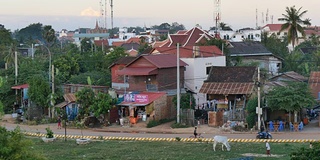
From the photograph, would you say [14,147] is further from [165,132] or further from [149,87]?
[149,87]

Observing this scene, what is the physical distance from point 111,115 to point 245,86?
11.7 metres

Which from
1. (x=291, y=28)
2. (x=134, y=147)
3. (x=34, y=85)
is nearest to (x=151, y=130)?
(x=134, y=147)

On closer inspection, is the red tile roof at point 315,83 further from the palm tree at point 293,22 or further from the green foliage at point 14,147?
the green foliage at point 14,147

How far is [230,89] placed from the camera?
43.4 meters

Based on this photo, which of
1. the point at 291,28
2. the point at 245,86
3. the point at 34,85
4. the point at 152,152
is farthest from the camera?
the point at 291,28

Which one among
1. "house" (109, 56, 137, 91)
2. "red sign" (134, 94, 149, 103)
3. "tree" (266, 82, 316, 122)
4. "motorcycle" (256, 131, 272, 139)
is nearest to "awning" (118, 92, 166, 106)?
"red sign" (134, 94, 149, 103)

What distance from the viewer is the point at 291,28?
62.0 metres

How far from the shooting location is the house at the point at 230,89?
42.6 m

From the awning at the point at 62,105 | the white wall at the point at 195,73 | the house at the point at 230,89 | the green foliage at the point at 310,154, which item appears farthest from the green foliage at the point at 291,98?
the green foliage at the point at 310,154

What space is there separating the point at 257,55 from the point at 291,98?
3421cm

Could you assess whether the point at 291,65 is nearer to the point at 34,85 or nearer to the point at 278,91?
the point at 278,91

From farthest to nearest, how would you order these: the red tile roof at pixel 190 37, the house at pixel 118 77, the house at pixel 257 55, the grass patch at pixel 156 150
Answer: the red tile roof at pixel 190 37, the house at pixel 257 55, the house at pixel 118 77, the grass patch at pixel 156 150

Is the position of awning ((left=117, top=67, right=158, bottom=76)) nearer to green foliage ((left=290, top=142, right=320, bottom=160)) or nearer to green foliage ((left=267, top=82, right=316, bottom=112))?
green foliage ((left=267, top=82, right=316, bottom=112))

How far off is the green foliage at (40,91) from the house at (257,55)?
1100 inches
